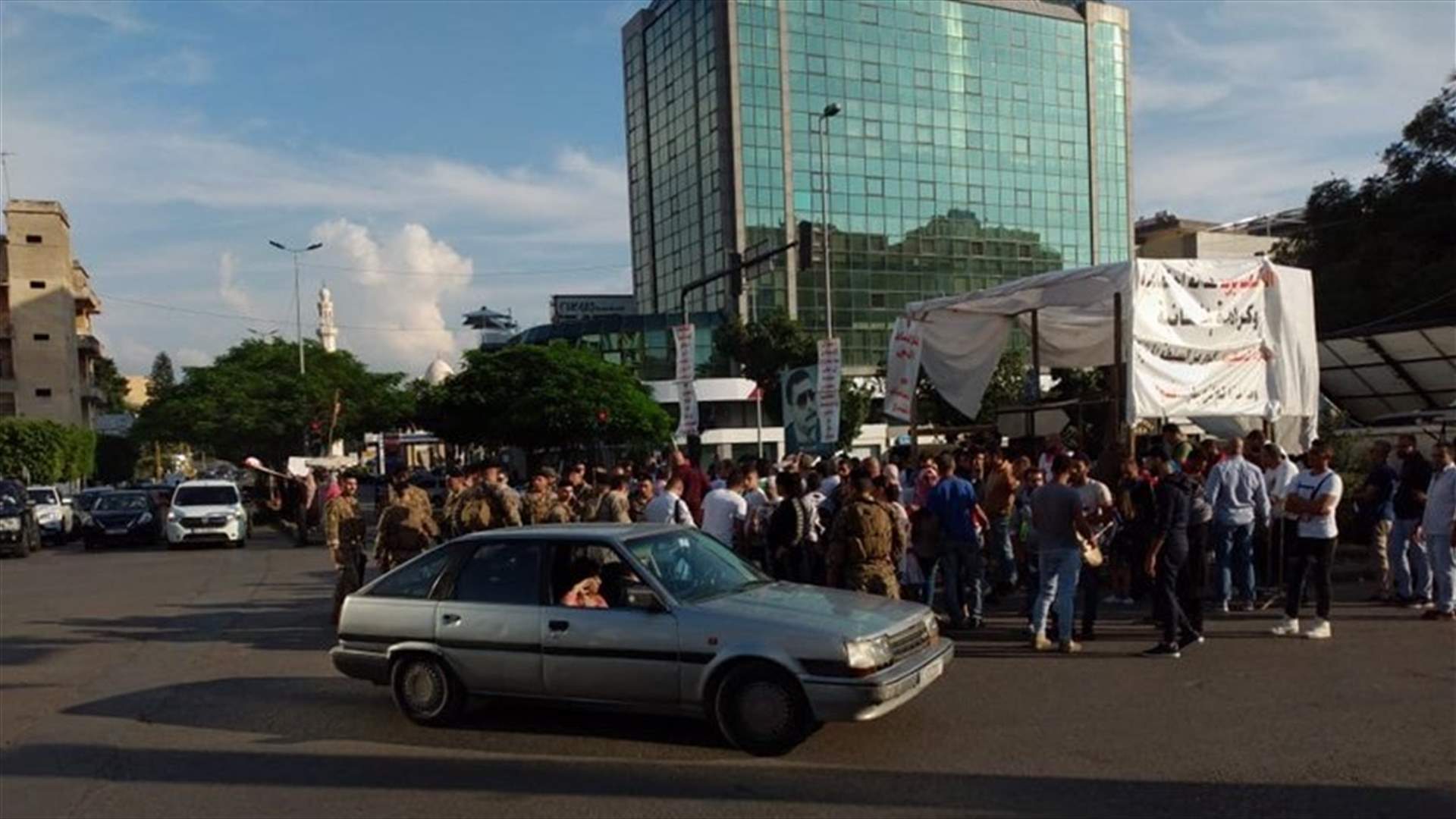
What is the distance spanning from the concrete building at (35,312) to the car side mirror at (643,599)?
7890 centimetres

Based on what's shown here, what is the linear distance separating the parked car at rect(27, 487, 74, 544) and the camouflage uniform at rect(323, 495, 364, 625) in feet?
70.6

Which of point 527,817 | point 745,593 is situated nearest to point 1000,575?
point 745,593

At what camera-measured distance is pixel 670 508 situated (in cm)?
1195

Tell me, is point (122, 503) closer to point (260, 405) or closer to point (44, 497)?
point (44, 497)

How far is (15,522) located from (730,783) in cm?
2510

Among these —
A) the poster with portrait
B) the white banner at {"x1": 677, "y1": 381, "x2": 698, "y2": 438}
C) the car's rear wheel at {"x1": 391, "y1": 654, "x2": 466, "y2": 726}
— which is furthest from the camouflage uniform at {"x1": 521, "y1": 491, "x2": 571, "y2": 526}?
the white banner at {"x1": 677, "y1": 381, "x2": 698, "y2": 438}

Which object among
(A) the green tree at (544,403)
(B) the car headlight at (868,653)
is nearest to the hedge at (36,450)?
(A) the green tree at (544,403)

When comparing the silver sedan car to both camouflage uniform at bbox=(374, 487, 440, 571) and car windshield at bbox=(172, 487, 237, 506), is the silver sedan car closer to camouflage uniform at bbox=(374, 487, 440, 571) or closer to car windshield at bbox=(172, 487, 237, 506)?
camouflage uniform at bbox=(374, 487, 440, 571)

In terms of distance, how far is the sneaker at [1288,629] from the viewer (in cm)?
1020

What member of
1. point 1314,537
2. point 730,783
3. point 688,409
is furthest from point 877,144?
point 730,783

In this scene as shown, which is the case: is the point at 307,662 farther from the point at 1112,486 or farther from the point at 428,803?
the point at 1112,486

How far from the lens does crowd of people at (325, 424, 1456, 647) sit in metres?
9.80

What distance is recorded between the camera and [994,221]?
247 feet

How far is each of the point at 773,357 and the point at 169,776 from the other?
52205 mm
